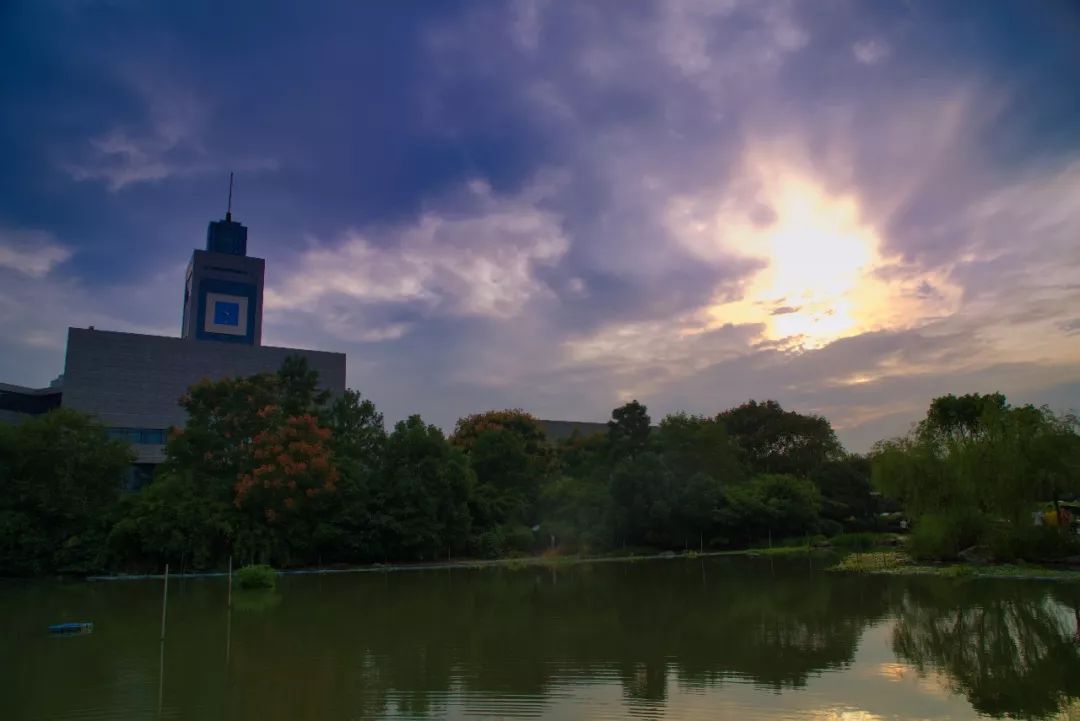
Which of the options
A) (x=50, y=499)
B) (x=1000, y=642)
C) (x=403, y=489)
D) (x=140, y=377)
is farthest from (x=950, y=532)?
(x=140, y=377)

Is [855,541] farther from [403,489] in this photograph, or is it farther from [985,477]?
[403,489]

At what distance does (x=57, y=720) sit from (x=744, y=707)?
25.9 ft

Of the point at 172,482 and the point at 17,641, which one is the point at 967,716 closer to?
the point at 17,641

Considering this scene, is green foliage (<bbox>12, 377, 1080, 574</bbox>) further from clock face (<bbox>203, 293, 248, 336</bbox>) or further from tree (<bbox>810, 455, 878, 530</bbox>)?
clock face (<bbox>203, 293, 248, 336</bbox>)

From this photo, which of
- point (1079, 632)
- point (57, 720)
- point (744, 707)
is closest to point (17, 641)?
point (57, 720)

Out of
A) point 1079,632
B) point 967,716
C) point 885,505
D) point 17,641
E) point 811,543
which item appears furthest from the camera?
point 885,505

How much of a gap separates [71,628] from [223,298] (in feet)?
186

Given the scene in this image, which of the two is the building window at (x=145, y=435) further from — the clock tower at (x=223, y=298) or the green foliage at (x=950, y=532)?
the green foliage at (x=950, y=532)

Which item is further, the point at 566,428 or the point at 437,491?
the point at 566,428

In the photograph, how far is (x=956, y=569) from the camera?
2123 cm

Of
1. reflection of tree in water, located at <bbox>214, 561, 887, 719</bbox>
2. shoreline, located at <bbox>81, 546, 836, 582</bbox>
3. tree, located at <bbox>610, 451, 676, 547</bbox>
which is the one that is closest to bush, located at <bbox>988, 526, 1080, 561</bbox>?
reflection of tree in water, located at <bbox>214, 561, 887, 719</bbox>

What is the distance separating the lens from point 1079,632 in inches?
487

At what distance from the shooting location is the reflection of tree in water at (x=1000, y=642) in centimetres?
897

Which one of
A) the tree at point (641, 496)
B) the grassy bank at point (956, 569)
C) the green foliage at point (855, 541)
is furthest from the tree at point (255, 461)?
the green foliage at point (855, 541)
